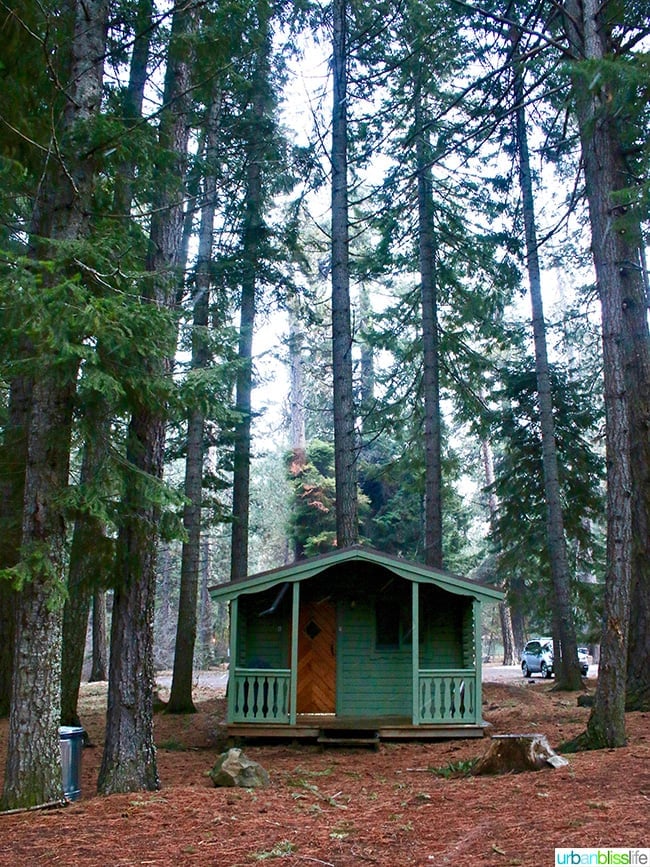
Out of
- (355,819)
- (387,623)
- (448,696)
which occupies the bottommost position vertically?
(355,819)

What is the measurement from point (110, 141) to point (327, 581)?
8966 mm

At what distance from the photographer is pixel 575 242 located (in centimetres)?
1972

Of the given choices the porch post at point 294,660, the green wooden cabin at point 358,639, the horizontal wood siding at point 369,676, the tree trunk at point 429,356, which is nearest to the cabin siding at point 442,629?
the green wooden cabin at point 358,639

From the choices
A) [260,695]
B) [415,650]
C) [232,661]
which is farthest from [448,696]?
[232,661]

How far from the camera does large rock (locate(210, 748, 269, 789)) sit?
26.6 ft

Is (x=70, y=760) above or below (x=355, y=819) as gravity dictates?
above

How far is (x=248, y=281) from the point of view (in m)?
17.8

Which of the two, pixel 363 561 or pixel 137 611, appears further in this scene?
pixel 363 561

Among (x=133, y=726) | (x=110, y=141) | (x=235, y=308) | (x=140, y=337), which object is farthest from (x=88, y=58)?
(x=235, y=308)

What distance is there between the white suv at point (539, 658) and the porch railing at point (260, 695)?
15817 millimetres

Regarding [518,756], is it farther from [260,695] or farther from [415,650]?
[260,695]

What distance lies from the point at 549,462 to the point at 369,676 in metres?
7.06

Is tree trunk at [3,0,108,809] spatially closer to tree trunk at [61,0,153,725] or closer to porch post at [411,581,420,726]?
tree trunk at [61,0,153,725]

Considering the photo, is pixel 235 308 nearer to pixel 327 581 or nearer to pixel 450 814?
pixel 327 581
